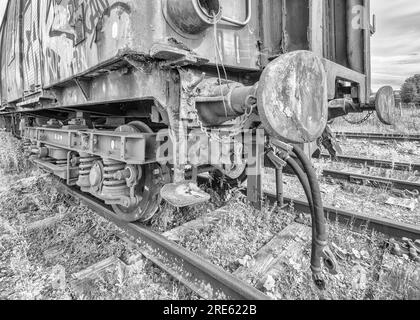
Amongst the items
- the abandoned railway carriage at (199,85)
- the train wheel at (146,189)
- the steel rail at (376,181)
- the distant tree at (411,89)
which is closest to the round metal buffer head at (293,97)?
the abandoned railway carriage at (199,85)

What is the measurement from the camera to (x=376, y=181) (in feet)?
17.3

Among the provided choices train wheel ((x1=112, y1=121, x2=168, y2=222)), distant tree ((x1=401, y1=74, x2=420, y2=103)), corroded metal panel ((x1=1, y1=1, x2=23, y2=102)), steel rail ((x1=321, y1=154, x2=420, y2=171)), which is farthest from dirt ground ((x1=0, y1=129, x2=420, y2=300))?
distant tree ((x1=401, y1=74, x2=420, y2=103))

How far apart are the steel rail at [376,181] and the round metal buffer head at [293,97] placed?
3946 millimetres

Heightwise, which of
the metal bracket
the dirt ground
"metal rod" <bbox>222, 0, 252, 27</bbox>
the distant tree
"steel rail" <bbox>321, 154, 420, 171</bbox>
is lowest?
the dirt ground

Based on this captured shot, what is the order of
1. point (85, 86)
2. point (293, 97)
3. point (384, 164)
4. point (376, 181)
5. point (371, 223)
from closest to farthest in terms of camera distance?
point (293, 97)
point (85, 86)
point (371, 223)
point (376, 181)
point (384, 164)

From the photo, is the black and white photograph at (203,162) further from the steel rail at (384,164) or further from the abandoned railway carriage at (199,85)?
the steel rail at (384,164)

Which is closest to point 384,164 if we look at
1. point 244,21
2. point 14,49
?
point 244,21

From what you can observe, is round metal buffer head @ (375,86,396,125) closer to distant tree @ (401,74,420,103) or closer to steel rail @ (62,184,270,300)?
steel rail @ (62,184,270,300)

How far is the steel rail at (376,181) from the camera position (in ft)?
16.1

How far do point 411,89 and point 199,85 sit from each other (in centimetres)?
3464

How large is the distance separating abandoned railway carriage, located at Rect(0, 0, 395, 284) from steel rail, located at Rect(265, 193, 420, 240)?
112cm

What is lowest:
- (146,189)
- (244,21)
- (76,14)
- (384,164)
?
(384,164)

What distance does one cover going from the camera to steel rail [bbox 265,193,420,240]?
3.17 m

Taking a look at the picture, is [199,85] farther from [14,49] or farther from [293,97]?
[14,49]
